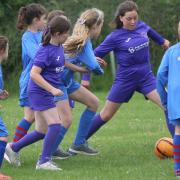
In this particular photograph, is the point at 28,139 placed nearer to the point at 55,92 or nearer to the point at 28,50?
the point at 55,92

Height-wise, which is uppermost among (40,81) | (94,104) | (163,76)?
(163,76)

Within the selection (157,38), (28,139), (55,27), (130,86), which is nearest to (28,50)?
(55,27)

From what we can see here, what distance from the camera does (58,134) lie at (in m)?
8.14

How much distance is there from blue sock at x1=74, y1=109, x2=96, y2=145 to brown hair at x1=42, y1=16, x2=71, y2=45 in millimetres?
1602

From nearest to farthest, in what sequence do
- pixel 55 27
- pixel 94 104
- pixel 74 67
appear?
pixel 55 27 < pixel 74 67 < pixel 94 104

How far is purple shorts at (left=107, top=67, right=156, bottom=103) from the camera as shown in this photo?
9.20 m

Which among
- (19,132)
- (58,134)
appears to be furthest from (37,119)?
(19,132)

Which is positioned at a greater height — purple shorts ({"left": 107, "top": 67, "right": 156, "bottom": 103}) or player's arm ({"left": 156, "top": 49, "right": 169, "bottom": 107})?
player's arm ({"left": 156, "top": 49, "right": 169, "bottom": 107})

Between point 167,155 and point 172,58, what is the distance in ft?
5.74

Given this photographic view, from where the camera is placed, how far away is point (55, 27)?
26.0 ft

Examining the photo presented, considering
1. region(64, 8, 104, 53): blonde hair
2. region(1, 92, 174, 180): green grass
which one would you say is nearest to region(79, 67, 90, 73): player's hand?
region(64, 8, 104, 53): blonde hair

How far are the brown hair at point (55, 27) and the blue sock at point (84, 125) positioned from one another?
1602 mm

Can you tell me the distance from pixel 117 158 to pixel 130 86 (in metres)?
0.98

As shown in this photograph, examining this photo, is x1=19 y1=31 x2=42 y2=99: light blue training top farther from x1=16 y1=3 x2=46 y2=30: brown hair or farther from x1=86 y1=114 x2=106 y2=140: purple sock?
x1=86 y1=114 x2=106 y2=140: purple sock
